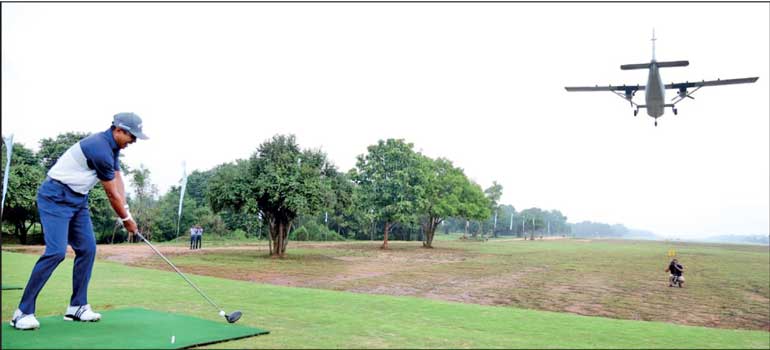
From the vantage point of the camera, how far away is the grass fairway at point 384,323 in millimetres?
6570

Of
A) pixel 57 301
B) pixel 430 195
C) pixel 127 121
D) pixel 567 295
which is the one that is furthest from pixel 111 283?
pixel 430 195

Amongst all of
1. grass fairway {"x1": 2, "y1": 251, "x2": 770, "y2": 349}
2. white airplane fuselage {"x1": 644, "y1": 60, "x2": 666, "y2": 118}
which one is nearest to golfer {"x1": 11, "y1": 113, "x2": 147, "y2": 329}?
grass fairway {"x1": 2, "y1": 251, "x2": 770, "y2": 349}

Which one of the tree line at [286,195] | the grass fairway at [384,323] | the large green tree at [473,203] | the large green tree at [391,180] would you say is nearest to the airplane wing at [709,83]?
the tree line at [286,195]

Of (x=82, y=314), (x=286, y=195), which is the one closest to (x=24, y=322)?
(x=82, y=314)

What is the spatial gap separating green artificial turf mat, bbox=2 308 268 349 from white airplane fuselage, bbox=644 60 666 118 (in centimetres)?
2740

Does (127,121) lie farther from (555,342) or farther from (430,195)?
(430,195)

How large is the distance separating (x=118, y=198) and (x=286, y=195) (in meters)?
A: 26.5

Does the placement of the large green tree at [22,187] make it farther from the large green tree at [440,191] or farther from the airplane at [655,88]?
the airplane at [655,88]

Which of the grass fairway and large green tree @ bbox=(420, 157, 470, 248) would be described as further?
large green tree @ bbox=(420, 157, 470, 248)

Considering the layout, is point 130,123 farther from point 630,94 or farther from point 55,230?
point 630,94

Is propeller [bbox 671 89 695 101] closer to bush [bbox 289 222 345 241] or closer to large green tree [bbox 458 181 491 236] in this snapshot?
large green tree [bbox 458 181 491 236]

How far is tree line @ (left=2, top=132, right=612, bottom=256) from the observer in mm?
33906

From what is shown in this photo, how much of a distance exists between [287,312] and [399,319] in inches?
73.3

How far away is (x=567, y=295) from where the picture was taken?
20531 mm
